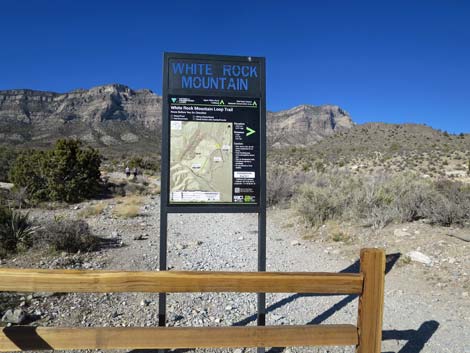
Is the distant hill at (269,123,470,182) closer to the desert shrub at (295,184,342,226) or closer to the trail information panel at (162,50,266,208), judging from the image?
the desert shrub at (295,184,342,226)

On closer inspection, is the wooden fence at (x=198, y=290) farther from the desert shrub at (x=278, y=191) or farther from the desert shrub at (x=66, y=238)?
the desert shrub at (x=278, y=191)

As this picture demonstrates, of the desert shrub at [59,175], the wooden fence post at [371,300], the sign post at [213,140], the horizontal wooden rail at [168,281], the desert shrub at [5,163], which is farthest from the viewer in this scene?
the desert shrub at [5,163]

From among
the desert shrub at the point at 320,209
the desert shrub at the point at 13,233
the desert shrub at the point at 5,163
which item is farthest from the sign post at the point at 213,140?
the desert shrub at the point at 5,163

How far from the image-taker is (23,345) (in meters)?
2.15

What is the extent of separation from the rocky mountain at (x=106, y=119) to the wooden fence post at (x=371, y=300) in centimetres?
6810

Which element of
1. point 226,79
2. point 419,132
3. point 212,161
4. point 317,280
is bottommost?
point 317,280

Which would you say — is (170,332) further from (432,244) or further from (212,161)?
(432,244)

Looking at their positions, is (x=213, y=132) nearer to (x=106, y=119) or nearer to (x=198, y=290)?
(x=198, y=290)

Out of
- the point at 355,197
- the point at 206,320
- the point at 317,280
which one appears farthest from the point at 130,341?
the point at 355,197

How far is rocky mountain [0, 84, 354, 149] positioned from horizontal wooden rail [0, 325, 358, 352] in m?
67.2

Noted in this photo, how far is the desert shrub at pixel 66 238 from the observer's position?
22.1 ft

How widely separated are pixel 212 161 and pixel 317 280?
1.67 metres

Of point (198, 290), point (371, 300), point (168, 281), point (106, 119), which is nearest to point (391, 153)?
point (371, 300)

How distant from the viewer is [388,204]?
9.01 metres
